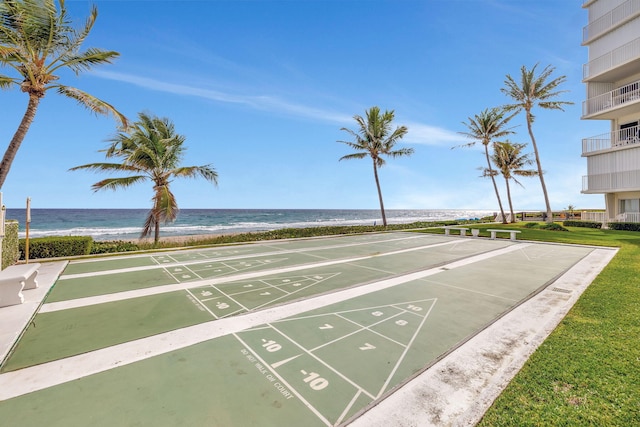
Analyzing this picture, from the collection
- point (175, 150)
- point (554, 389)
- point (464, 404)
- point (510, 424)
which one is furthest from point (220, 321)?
point (175, 150)

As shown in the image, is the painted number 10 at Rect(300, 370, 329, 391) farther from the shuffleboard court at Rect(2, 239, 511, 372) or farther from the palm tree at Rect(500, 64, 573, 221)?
the palm tree at Rect(500, 64, 573, 221)

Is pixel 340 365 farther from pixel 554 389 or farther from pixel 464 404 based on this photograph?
pixel 554 389

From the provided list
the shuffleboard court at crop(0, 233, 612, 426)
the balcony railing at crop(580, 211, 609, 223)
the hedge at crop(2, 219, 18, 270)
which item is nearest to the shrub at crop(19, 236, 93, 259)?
the hedge at crop(2, 219, 18, 270)

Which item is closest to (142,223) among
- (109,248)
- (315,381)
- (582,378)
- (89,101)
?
(109,248)

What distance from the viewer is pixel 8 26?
7.85 meters

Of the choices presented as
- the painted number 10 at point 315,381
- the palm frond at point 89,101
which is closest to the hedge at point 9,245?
the palm frond at point 89,101

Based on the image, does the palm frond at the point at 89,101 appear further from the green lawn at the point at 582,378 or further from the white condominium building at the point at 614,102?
the white condominium building at the point at 614,102

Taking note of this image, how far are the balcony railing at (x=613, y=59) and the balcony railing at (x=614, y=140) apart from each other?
4.80 meters

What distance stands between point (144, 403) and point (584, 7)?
35939mm

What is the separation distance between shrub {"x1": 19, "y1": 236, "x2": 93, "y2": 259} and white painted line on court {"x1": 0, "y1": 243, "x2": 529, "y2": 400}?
379 inches

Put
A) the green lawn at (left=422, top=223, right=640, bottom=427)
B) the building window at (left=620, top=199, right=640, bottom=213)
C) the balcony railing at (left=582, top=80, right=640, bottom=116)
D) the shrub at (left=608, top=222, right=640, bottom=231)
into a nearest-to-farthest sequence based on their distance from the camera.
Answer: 1. the green lawn at (left=422, top=223, right=640, bottom=427)
2. the shrub at (left=608, top=222, right=640, bottom=231)
3. the balcony railing at (left=582, top=80, right=640, bottom=116)
4. the building window at (left=620, top=199, right=640, bottom=213)

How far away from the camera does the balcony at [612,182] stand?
1900cm

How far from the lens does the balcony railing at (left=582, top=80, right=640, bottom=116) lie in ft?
63.1

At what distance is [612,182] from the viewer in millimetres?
20406
